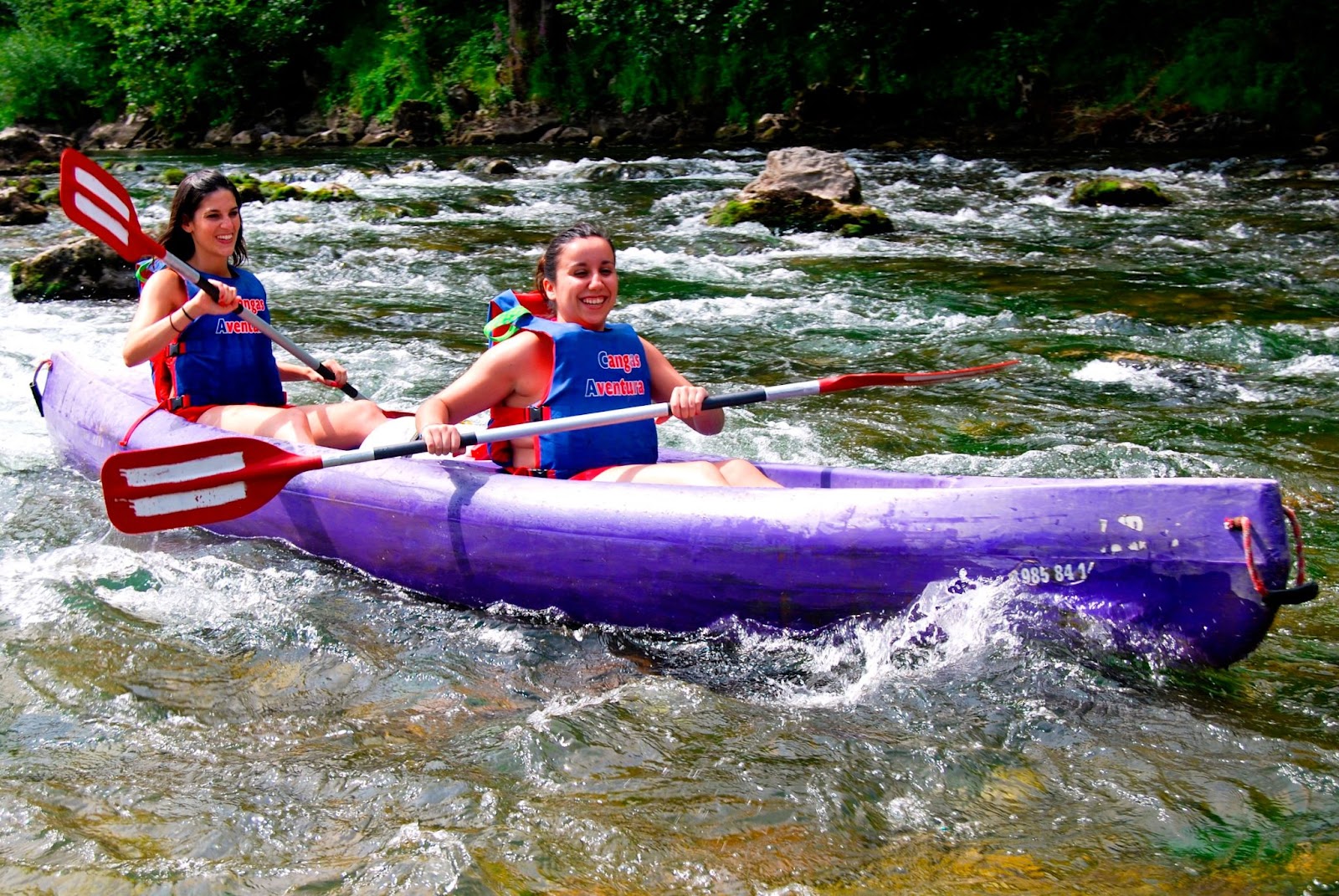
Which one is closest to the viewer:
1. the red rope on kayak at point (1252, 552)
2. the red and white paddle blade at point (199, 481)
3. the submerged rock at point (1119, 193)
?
the red rope on kayak at point (1252, 552)

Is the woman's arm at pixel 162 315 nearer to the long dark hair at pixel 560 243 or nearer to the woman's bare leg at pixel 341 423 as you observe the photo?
the woman's bare leg at pixel 341 423

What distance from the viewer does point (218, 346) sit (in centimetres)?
397

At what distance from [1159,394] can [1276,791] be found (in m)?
3.02

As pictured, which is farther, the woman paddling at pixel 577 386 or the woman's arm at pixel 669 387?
the woman's arm at pixel 669 387

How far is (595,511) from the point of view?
3076 millimetres

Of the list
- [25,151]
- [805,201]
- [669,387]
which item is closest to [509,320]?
[669,387]

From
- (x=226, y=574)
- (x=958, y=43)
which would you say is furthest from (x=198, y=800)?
(x=958, y=43)

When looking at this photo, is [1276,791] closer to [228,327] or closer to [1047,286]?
[228,327]

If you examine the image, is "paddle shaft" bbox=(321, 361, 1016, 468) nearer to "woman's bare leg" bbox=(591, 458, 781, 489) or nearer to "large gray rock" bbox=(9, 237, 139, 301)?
"woman's bare leg" bbox=(591, 458, 781, 489)

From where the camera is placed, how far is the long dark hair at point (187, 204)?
3.84 m

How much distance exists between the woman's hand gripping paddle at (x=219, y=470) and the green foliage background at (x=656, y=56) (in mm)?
12626

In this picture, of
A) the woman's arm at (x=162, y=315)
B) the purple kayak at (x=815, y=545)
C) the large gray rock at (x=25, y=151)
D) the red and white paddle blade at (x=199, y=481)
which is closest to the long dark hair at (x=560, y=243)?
the purple kayak at (x=815, y=545)

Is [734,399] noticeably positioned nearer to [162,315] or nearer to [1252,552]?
[1252,552]

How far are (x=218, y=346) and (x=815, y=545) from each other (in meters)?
2.17
